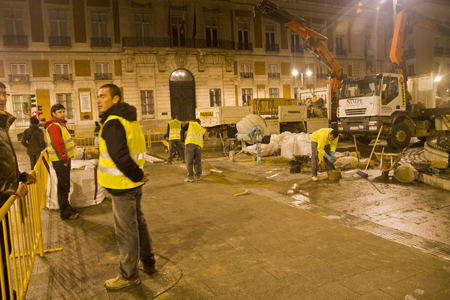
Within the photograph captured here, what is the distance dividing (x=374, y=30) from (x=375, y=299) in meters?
39.4

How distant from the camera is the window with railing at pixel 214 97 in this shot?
29902 mm

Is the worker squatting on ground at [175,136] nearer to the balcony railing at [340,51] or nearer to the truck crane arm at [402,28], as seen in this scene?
the truck crane arm at [402,28]

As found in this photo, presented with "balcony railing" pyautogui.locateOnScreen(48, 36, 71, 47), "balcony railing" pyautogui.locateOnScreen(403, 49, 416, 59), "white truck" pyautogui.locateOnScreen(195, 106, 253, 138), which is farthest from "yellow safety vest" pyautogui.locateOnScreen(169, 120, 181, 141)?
"balcony railing" pyautogui.locateOnScreen(403, 49, 416, 59)

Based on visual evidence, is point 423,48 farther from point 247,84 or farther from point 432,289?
point 432,289

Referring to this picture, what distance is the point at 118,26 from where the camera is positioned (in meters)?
27.1

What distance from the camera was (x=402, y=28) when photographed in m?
15.7

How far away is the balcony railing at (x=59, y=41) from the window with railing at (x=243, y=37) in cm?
1433

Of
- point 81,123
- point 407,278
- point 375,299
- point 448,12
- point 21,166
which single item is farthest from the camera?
point 448,12

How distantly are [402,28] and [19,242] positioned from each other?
17294mm

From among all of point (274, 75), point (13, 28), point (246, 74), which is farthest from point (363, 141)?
point (13, 28)

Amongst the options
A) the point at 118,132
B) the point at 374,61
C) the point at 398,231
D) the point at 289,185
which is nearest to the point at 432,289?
the point at 398,231

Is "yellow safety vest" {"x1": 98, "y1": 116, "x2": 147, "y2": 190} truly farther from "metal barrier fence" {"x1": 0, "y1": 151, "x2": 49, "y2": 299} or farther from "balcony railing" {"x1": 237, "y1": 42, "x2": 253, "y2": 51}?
"balcony railing" {"x1": 237, "y1": 42, "x2": 253, "y2": 51}

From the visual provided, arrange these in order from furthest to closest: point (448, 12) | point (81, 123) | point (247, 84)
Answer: point (448, 12) < point (247, 84) < point (81, 123)

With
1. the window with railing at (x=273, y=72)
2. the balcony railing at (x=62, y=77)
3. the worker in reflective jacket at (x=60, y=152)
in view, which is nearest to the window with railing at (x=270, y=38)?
the window with railing at (x=273, y=72)
